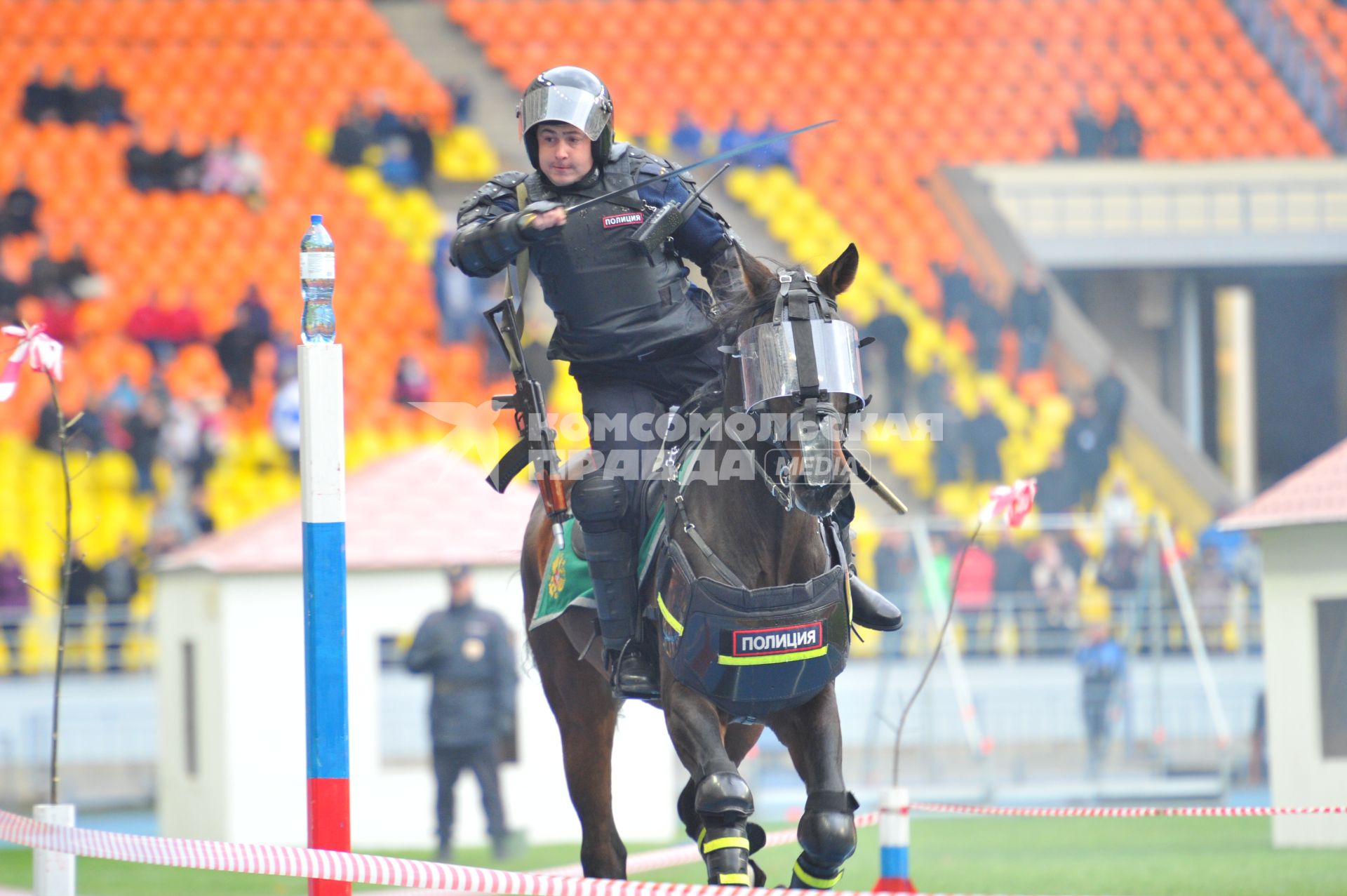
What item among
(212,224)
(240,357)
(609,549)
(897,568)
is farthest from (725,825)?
(212,224)

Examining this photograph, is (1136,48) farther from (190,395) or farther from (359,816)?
(359,816)

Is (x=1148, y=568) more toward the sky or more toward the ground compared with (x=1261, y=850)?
more toward the sky

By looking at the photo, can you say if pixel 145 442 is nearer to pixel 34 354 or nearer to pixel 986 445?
pixel 986 445

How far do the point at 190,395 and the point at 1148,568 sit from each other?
8.32 metres

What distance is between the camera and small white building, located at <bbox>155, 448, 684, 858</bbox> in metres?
10.6

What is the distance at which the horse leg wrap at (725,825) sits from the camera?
13.8 feet

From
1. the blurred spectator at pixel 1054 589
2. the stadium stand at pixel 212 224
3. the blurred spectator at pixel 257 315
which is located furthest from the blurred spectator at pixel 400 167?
the blurred spectator at pixel 1054 589

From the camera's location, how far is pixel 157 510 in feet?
48.0

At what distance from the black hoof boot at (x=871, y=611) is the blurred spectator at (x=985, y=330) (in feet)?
40.7

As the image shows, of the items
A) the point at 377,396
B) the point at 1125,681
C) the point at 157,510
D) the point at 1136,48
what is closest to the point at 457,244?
the point at 1125,681

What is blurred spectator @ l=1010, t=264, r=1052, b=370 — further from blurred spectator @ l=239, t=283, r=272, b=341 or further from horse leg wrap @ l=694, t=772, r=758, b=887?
horse leg wrap @ l=694, t=772, r=758, b=887

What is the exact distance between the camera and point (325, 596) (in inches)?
169

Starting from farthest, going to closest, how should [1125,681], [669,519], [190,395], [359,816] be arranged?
1. [190,395]
2. [1125,681]
3. [359,816]
4. [669,519]

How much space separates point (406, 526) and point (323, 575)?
23.2 feet
